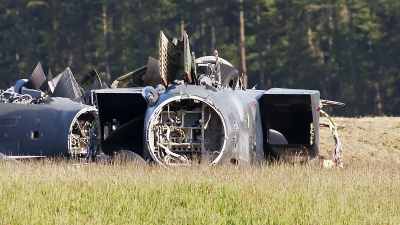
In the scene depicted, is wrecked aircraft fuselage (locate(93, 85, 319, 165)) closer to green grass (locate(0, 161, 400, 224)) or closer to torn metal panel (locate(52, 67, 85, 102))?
green grass (locate(0, 161, 400, 224))

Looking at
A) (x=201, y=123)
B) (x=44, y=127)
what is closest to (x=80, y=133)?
(x=44, y=127)

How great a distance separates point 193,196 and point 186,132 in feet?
14.2

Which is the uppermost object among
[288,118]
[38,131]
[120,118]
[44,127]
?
[120,118]

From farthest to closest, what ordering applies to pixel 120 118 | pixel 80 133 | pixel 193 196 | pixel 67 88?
pixel 67 88, pixel 80 133, pixel 120 118, pixel 193 196

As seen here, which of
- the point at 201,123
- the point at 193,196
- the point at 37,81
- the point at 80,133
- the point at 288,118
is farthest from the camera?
the point at 37,81

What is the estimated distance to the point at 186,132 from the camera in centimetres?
1878

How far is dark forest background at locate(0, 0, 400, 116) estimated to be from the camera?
68.9 metres

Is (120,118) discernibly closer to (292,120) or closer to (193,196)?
(292,120)

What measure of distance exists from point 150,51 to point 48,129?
48898 mm

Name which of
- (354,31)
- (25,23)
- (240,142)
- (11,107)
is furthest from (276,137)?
(25,23)

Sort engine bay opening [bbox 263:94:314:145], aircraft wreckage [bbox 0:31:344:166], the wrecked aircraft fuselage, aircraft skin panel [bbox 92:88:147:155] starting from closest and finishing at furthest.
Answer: the wrecked aircraft fuselage, aircraft wreckage [bbox 0:31:344:166], aircraft skin panel [bbox 92:88:147:155], engine bay opening [bbox 263:94:314:145]

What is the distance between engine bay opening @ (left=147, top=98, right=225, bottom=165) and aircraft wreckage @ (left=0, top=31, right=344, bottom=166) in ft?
0.07

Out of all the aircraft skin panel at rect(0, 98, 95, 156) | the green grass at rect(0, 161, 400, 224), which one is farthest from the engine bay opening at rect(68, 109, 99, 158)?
the green grass at rect(0, 161, 400, 224)

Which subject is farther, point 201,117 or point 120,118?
point 120,118
